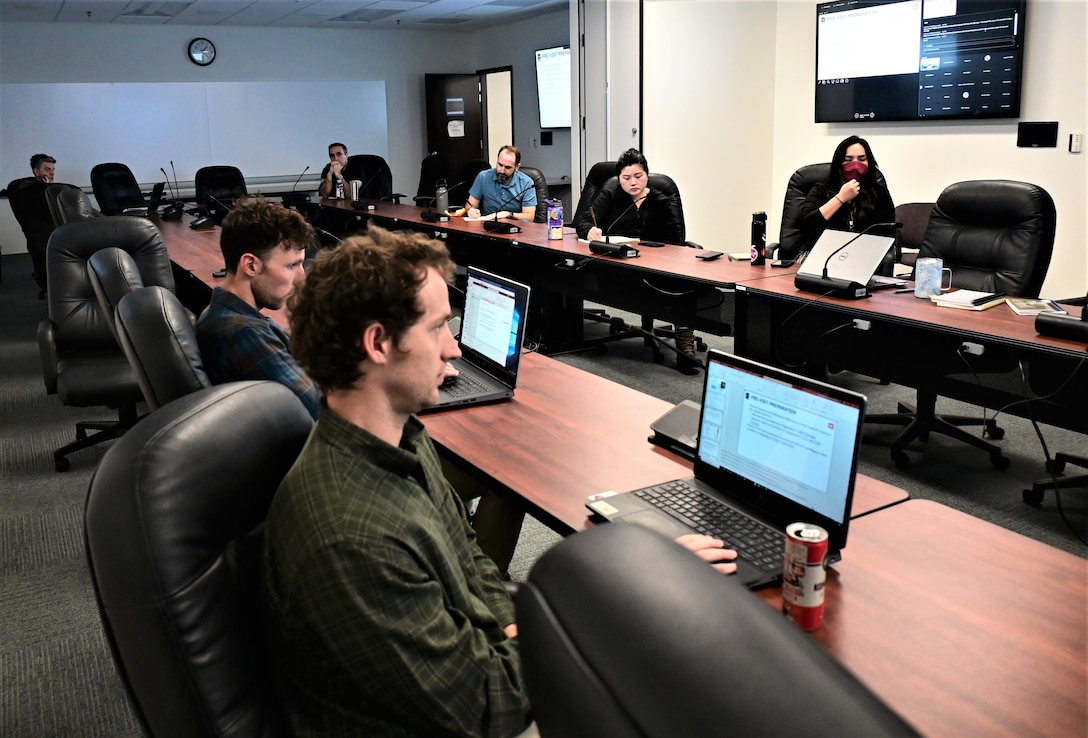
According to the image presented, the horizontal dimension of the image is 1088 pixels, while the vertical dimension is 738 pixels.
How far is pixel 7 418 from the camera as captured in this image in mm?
4594

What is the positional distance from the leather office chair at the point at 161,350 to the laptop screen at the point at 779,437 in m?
1.16

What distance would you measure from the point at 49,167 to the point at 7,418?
4862mm

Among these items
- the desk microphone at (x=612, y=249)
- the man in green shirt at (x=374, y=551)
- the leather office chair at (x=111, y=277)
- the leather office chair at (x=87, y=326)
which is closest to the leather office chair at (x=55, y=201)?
the leather office chair at (x=87, y=326)

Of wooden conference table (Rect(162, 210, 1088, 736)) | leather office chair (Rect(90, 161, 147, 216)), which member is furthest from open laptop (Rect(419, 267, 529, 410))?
leather office chair (Rect(90, 161, 147, 216))

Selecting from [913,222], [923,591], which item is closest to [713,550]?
[923,591]

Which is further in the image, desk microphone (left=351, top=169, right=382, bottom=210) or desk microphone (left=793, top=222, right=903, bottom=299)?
desk microphone (left=351, top=169, right=382, bottom=210)

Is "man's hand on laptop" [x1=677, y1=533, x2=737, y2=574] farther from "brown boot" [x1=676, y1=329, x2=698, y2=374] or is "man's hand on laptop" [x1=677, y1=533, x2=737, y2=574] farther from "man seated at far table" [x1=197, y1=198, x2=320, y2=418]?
"brown boot" [x1=676, y1=329, x2=698, y2=374]

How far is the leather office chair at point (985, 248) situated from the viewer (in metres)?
3.65

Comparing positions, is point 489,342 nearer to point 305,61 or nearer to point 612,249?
point 612,249

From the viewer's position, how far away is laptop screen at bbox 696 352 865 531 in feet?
4.69

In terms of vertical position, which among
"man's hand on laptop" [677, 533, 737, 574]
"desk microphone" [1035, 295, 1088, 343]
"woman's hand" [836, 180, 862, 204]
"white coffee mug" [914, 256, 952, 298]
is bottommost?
"man's hand on laptop" [677, 533, 737, 574]

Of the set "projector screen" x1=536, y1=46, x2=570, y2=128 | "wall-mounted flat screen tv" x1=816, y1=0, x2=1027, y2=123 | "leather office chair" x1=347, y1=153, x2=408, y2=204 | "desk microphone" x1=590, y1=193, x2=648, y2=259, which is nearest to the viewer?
"desk microphone" x1=590, y1=193, x2=648, y2=259

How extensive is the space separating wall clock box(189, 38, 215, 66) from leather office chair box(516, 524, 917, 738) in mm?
11960

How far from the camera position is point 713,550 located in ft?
4.73
